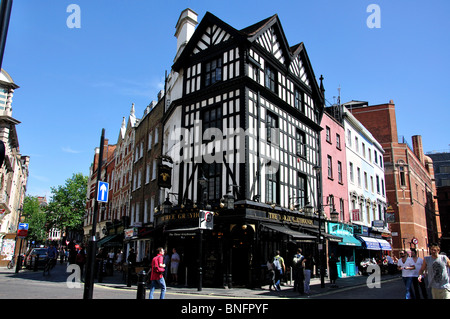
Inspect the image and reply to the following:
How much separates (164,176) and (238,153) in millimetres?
Answer: 4787

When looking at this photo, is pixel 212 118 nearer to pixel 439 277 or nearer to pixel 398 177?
pixel 439 277

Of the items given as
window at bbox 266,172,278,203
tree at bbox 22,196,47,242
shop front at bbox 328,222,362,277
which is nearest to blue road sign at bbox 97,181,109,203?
window at bbox 266,172,278,203

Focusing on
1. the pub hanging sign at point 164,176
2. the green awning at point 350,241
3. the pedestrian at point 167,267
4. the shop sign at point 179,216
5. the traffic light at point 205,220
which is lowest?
the pedestrian at point 167,267

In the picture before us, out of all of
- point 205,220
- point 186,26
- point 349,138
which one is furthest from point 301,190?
point 186,26

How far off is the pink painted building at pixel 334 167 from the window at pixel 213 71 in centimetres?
990

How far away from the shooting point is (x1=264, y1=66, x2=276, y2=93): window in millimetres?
19266

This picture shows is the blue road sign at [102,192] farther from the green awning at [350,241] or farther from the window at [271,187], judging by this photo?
the green awning at [350,241]

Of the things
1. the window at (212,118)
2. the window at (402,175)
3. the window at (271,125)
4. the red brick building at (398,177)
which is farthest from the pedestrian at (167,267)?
the window at (402,175)

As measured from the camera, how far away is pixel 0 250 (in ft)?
94.9

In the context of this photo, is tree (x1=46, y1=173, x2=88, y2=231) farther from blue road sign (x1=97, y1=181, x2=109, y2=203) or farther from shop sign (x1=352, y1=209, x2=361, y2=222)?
blue road sign (x1=97, y1=181, x2=109, y2=203)

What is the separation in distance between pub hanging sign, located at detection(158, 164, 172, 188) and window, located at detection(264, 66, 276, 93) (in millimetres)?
7228

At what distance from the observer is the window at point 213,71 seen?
742 inches
